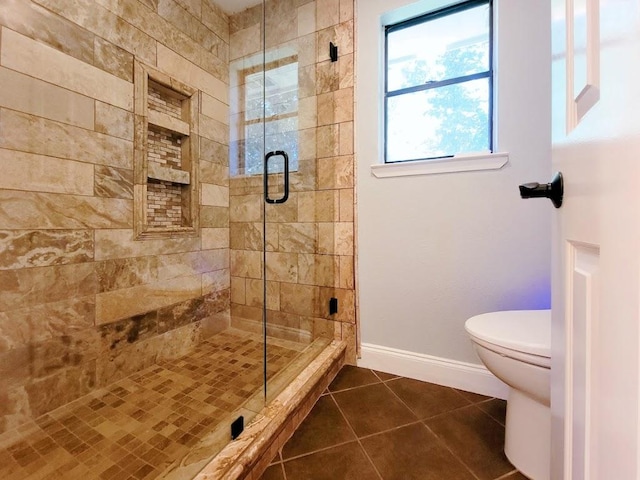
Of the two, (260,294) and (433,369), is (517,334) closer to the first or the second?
→ (433,369)

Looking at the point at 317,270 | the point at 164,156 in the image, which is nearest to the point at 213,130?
the point at 164,156

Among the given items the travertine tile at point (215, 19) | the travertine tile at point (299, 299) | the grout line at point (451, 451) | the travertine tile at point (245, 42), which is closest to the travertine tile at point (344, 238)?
the travertine tile at point (299, 299)

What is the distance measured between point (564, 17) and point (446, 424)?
1398 millimetres

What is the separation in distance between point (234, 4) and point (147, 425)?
2.65 metres

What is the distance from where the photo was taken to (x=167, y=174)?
1857 mm

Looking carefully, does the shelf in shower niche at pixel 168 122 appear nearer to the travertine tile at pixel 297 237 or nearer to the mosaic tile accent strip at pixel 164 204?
the mosaic tile accent strip at pixel 164 204

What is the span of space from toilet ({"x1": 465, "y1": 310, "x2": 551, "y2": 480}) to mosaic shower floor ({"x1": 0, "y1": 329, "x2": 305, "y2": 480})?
2.98ft

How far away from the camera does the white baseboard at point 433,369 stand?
4.72 feet

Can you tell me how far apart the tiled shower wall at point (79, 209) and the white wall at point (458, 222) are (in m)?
1.21

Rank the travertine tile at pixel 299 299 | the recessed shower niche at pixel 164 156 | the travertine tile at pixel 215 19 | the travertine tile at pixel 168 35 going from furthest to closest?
the travertine tile at pixel 215 19
the travertine tile at pixel 299 299
the recessed shower niche at pixel 164 156
the travertine tile at pixel 168 35

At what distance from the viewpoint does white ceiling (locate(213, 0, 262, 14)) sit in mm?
2087

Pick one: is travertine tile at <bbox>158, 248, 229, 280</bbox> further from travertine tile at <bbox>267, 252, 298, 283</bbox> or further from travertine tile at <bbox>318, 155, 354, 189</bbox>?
travertine tile at <bbox>318, 155, 354, 189</bbox>

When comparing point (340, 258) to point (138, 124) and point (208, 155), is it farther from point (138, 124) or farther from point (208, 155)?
point (138, 124)

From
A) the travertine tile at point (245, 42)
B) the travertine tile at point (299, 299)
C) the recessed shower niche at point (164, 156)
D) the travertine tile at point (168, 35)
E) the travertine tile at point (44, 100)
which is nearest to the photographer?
the travertine tile at point (44, 100)
